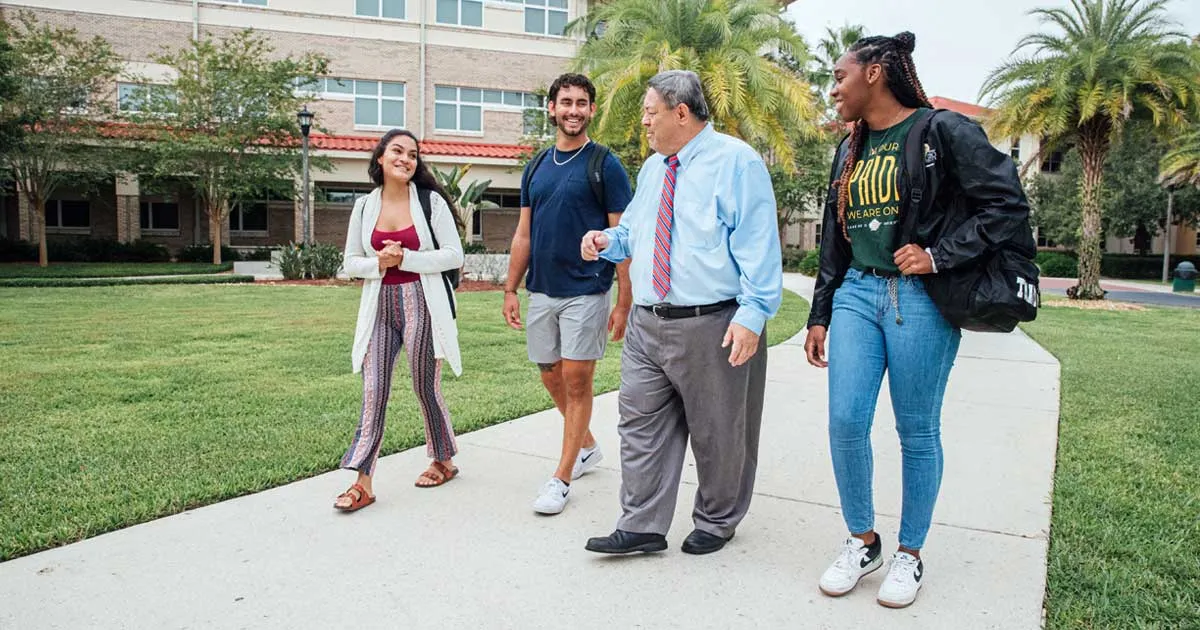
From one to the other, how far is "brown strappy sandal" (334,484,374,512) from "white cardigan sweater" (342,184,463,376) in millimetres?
584

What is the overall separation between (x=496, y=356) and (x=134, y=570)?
20.5 feet

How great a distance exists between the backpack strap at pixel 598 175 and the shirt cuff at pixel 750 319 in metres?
1.31

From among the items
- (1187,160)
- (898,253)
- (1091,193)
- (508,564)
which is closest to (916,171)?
(898,253)

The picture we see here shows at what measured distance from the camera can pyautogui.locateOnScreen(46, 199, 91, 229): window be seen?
32.8 meters

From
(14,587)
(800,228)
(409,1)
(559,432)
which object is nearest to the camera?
(14,587)

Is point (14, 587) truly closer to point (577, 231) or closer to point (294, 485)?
point (294, 485)

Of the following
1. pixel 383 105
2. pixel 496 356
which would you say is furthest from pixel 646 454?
pixel 383 105

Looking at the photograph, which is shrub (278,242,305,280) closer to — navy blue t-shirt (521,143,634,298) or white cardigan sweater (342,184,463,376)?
white cardigan sweater (342,184,463,376)

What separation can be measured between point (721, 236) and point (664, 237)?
231 mm

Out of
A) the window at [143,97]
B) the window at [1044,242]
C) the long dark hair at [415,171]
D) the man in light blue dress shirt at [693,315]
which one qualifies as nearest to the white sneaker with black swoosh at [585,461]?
the man in light blue dress shirt at [693,315]

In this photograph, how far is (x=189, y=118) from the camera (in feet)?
82.8

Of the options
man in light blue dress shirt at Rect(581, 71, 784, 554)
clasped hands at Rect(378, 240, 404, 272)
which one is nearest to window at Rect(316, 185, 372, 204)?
clasped hands at Rect(378, 240, 404, 272)

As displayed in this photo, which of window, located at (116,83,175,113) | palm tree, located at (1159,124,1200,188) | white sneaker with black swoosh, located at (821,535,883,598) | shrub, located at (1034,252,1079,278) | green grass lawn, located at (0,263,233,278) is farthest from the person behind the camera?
shrub, located at (1034,252,1079,278)

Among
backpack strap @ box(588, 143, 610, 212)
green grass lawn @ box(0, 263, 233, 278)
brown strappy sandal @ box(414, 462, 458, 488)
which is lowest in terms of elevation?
brown strappy sandal @ box(414, 462, 458, 488)
